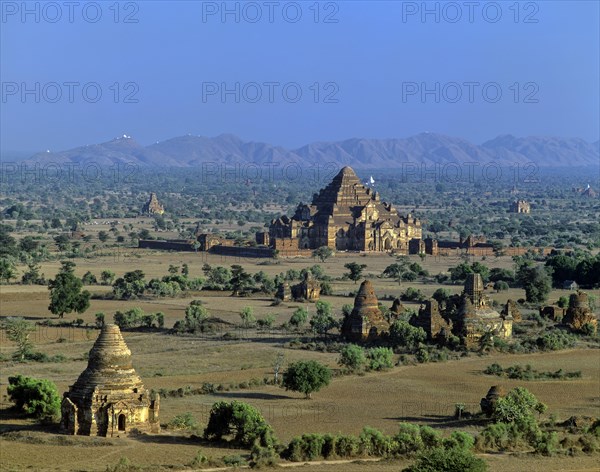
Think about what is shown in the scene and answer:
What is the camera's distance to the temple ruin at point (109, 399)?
3934cm

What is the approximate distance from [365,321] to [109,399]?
827 inches

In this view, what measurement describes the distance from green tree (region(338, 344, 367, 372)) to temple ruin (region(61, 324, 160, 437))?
13946mm

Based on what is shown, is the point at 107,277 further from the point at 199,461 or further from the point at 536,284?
the point at 199,461

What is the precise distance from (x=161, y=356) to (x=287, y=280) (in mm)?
31577

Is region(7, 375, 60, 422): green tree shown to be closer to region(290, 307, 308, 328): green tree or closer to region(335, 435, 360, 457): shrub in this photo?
region(335, 435, 360, 457): shrub

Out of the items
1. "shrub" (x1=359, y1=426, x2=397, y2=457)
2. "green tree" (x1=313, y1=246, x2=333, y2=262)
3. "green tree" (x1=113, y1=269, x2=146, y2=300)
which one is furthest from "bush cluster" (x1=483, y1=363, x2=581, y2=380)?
"green tree" (x1=313, y1=246, x2=333, y2=262)

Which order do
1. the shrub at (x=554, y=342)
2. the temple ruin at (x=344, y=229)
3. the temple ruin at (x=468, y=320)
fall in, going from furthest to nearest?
the temple ruin at (x=344, y=229) → the shrub at (x=554, y=342) → the temple ruin at (x=468, y=320)

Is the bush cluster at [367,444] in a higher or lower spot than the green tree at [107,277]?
lower

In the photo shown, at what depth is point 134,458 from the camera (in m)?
37.2

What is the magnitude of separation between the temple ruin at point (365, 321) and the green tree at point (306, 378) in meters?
11.7

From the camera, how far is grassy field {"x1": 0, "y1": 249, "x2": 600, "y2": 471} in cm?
3784

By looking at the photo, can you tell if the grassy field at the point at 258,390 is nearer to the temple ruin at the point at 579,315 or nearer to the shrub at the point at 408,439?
the shrub at the point at 408,439

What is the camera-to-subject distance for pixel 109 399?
39344mm

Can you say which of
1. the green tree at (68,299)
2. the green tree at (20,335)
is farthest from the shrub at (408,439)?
the green tree at (68,299)
